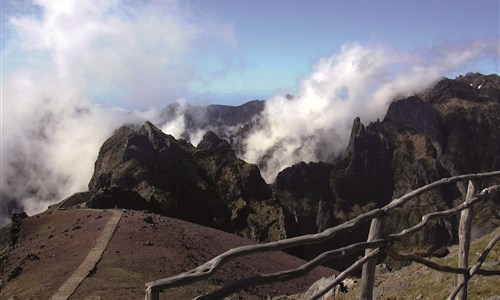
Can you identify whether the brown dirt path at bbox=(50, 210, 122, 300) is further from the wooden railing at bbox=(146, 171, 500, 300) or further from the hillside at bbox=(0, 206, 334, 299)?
the wooden railing at bbox=(146, 171, 500, 300)

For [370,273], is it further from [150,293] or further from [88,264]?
[88,264]

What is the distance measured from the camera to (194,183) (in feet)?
404

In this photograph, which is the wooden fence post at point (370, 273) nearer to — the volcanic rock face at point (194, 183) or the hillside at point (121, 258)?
the hillside at point (121, 258)

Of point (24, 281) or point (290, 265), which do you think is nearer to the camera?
point (24, 281)

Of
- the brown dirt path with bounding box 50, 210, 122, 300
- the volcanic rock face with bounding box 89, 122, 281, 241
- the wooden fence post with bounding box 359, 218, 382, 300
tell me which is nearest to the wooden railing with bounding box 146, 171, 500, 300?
the wooden fence post with bounding box 359, 218, 382, 300

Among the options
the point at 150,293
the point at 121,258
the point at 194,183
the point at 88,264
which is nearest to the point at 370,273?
the point at 150,293

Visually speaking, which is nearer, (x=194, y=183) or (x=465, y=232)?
(x=465, y=232)

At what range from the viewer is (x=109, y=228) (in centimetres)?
3434

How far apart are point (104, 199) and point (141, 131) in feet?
271

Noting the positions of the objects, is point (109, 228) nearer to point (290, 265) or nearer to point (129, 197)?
point (290, 265)

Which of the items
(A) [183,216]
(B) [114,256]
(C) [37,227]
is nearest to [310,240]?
(B) [114,256]

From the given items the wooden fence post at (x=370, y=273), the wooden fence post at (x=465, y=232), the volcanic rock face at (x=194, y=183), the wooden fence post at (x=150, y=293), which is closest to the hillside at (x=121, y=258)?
the wooden fence post at (x=465, y=232)

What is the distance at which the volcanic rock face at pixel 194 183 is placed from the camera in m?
104

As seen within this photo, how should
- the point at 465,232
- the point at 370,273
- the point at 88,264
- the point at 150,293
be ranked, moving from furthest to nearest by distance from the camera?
the point at 88,264, the point at 465,232, the point at 370,273, the point at 150,293
